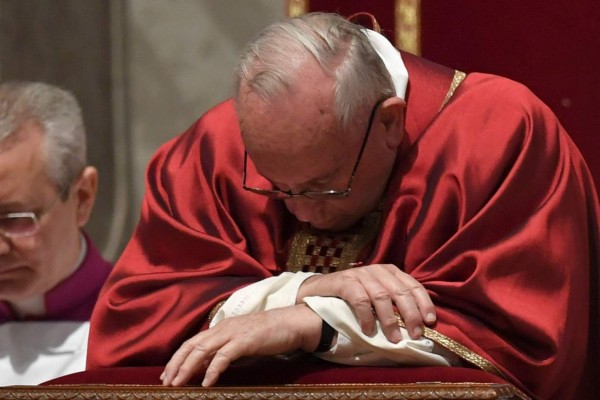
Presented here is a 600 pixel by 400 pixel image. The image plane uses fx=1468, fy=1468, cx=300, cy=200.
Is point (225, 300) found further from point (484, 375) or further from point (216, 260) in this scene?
point (484, 375)

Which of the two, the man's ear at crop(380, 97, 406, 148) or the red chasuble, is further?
the man's ear at crop(380, 97, 406, 148)

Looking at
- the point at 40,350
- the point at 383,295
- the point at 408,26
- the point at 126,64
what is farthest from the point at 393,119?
the point at 126,64

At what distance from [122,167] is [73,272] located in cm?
103

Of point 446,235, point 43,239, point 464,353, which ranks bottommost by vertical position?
point 43,239

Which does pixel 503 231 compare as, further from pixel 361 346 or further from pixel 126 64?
pixel 126 64

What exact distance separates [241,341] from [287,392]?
0.47 feet

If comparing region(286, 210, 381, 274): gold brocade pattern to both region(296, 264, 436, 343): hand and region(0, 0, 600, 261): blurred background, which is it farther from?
region(0, 0, 600, 261): blurred background

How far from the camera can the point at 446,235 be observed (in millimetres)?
2740

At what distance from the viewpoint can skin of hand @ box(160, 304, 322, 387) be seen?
2.43 meters

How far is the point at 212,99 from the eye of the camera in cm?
454

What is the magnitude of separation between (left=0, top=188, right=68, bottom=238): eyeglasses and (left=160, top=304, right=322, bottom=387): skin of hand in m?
1.05

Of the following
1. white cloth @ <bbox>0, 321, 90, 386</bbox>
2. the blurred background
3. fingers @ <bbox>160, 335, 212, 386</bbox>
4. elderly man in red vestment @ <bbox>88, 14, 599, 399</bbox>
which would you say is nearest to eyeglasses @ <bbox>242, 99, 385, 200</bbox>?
elderly man in red vestment @ <bbox>88, 14, 599, 399</bbox>

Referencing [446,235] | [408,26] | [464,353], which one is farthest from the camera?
[408,26]

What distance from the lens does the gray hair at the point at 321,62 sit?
264 centimetres
